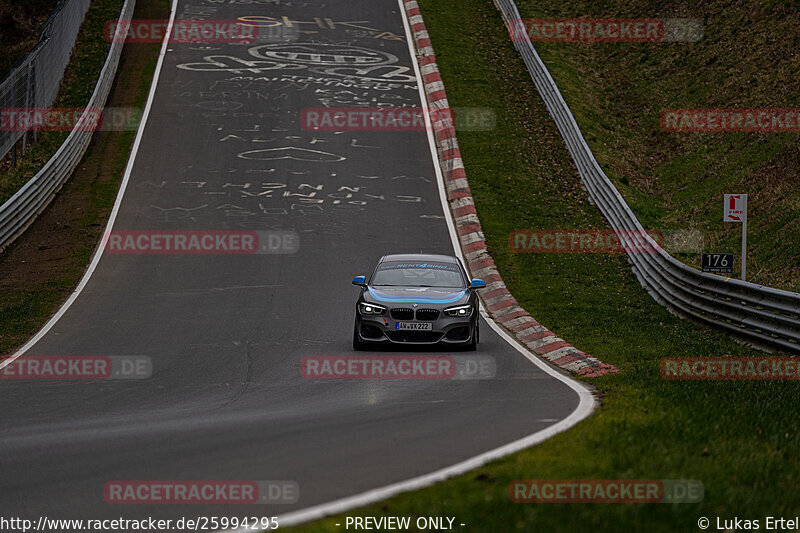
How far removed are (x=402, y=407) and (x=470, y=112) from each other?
84.5ft

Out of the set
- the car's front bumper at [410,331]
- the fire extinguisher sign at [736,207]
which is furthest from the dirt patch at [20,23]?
the fire extinguisher sign at [736,207]

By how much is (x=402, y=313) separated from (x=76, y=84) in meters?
26.8

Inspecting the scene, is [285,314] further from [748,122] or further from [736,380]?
[748,122]

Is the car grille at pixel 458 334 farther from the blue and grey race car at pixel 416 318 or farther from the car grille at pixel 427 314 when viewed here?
the car grille at pixel 427 314

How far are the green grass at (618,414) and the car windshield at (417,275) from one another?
2.19 m

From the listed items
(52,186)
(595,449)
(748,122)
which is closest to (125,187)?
(52,186)

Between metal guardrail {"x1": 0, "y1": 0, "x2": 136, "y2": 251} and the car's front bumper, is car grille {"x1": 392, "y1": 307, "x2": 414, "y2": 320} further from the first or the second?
metal guardrail {"x1": 0, "y1": 0, "x2": 136, "y2": 251}

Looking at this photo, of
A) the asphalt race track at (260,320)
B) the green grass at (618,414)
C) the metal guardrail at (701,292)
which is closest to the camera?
the green grass at (618,414)

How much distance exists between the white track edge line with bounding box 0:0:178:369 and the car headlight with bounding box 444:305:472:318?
255 inches

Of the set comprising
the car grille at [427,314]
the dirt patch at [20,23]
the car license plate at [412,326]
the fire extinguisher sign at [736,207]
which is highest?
the dirt patch at [20,23]

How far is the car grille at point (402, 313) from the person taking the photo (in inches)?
588

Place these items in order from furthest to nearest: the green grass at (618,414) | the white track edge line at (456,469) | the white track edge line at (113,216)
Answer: the white track edge line at (113,216) < the white track edge line at (456,469) < the green grass at (618,414)

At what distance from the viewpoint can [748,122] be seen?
29547 millimetres

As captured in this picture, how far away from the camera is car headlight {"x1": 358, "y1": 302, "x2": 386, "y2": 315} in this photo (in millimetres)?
14992
